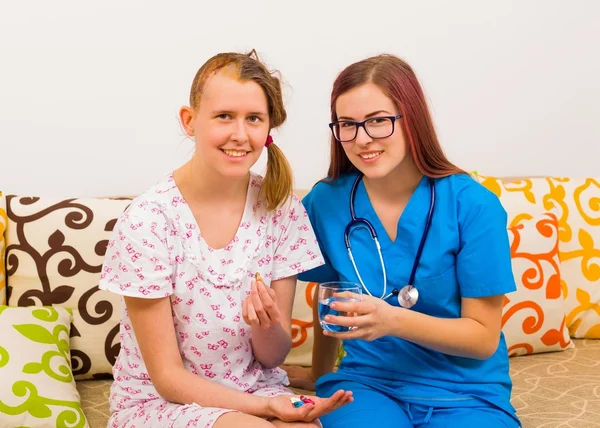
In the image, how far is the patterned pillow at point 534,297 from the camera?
2350mm

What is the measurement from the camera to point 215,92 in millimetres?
→ 1601

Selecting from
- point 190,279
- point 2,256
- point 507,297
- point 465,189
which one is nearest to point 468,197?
point 465,189

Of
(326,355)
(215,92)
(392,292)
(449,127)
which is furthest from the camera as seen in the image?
(449,127)

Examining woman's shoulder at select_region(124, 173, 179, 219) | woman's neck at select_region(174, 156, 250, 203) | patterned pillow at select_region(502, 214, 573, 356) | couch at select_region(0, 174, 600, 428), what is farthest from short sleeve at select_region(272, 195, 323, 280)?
patterned pillow at select_region(502, 214, 573, 356)

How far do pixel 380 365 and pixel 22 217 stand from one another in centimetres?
109

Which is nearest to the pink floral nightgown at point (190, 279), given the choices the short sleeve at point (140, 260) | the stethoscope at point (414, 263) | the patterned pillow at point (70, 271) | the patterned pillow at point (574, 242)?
the short sleeve at point (140, 260)

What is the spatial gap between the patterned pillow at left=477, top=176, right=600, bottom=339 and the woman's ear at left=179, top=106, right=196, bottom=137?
1133 millimetres

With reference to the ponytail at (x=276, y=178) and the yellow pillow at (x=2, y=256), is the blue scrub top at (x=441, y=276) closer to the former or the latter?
the ponytail at (x=276, y=178)

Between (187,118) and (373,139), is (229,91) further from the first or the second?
(373,139)

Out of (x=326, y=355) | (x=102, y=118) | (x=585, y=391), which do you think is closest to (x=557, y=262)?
(x=585, y=391)

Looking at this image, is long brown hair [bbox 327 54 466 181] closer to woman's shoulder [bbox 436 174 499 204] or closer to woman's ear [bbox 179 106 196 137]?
woman's shoulder [bbox 436 174 499 204]

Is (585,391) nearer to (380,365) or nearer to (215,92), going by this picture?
(380,365)

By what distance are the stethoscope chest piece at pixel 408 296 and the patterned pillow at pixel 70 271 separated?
0.85m

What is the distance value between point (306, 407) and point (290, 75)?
1307mm
